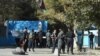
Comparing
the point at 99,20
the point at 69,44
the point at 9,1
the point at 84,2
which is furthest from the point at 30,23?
the point at 84,2

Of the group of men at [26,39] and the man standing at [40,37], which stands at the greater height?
the group of men at [26,39]

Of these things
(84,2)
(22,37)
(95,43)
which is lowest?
(95,43)

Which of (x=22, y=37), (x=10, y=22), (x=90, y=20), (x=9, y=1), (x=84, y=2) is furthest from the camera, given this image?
(x=9, y=1)

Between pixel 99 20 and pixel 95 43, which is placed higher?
pixel 99 20

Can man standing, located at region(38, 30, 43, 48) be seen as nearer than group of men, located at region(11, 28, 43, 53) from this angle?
No

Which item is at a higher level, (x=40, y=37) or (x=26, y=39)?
(x=26, y=39)

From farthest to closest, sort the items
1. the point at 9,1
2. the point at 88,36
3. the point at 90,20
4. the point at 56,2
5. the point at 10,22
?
the point at 9,1, the point at 10,22, the point at 88,36, the point at 56,2, the point at 90,20

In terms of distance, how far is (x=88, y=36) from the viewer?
44125 millimetres

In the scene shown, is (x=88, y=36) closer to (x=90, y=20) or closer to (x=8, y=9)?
(x=8, y=9)

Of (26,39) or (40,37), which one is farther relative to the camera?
(40,37)

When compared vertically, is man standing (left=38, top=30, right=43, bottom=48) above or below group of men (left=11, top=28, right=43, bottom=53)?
below

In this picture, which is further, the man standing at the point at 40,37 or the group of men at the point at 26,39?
the man standing at the point at 40,37

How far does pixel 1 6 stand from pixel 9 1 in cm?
116

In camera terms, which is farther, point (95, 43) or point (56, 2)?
point (95, 43)
